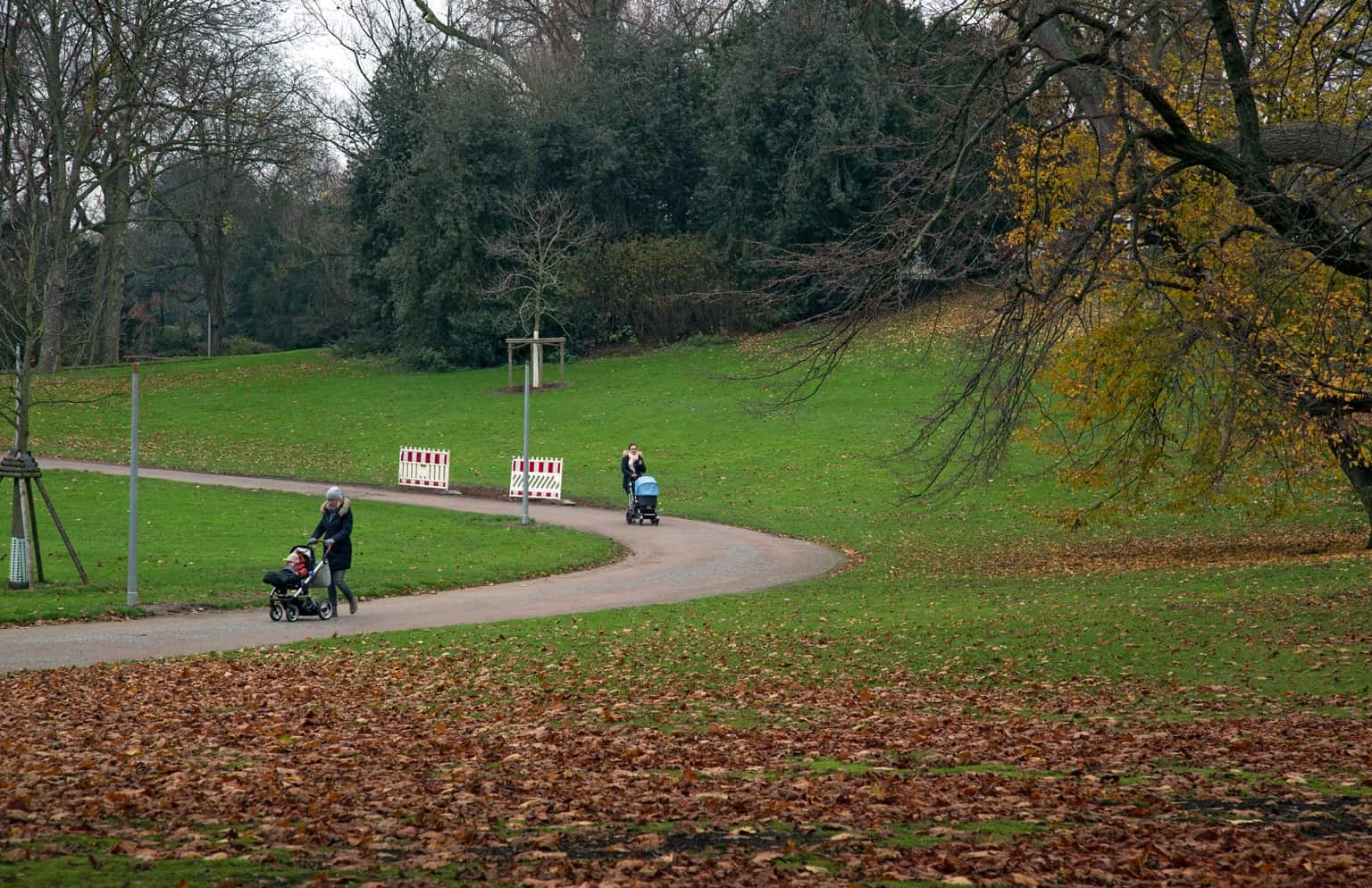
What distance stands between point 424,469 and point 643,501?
9104 millimetres

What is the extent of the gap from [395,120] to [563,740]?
59255mm

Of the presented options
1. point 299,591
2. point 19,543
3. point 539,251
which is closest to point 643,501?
point 299,591

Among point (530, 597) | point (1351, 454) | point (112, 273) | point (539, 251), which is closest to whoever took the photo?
point (530, 597)

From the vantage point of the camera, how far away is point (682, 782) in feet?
25.5

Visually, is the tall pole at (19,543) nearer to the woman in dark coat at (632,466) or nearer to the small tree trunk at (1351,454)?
the woman in dark coat at (632,466)

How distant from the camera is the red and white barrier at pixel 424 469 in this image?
35.8m

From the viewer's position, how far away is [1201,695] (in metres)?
10.9

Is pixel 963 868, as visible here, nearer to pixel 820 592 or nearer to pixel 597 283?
pixel 820 592

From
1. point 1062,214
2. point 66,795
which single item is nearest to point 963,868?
point 66,795

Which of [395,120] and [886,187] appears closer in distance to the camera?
[886,187]

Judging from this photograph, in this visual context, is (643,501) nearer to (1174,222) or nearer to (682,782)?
(1174,222)

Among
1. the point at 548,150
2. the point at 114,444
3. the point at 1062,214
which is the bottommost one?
the point at 114,444

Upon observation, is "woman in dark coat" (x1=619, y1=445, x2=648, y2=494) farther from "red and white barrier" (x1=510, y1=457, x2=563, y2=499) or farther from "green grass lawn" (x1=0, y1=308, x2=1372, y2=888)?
Result: "red and white barrier" (x1=510, y1=457, x2=563, y2=499)

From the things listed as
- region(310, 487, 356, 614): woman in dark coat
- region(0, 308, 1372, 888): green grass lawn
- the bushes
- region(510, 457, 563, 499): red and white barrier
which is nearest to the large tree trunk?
the bushes
